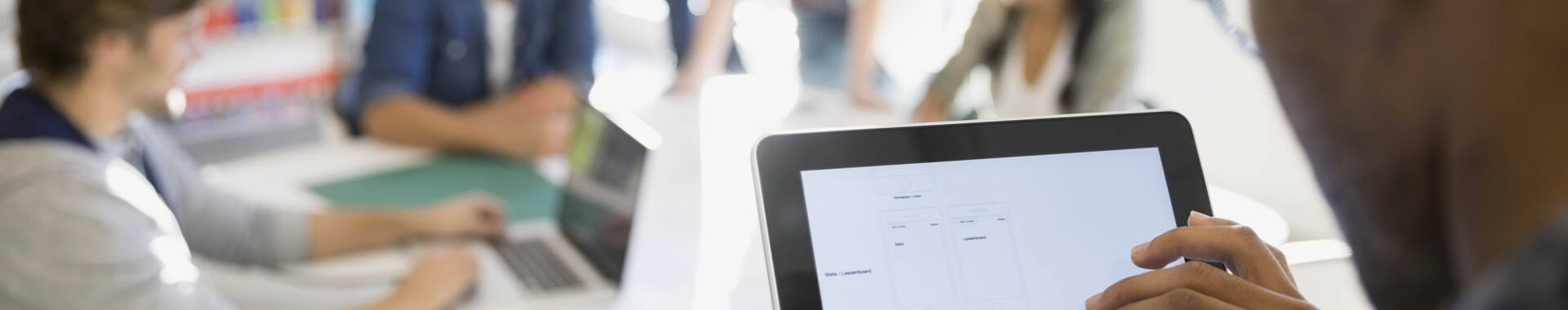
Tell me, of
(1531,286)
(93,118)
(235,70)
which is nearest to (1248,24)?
(1531,286)

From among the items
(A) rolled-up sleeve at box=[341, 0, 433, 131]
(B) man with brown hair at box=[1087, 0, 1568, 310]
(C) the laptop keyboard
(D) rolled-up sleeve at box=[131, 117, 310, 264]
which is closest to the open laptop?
(C) the laptop keyboard

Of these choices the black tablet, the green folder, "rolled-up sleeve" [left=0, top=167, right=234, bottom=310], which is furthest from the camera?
the green folder

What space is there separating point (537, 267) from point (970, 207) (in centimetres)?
Answer: 95

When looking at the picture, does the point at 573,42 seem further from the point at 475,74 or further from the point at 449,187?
the point at 449,187

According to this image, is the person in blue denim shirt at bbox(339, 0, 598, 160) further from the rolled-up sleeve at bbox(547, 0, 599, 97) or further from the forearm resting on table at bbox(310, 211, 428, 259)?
the forearm resting on table at bbox(310, 211, 428, 259)

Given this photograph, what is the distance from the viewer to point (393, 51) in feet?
7.37

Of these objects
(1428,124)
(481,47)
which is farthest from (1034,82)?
(1428,124)

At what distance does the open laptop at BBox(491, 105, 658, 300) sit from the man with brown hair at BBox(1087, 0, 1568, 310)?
3.40 feet

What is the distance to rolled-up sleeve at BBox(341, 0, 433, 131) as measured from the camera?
7.35 feet

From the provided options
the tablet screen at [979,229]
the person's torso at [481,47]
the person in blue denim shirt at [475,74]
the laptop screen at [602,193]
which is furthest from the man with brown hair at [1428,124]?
the person's torso at [481,47]

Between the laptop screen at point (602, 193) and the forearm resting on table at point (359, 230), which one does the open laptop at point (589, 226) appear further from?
the forearm resting on table at point (359, 230)

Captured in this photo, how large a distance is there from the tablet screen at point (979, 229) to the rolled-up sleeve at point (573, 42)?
196 cm

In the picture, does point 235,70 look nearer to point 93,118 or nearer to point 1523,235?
point 93,118

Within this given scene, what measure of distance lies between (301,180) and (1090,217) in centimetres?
157
